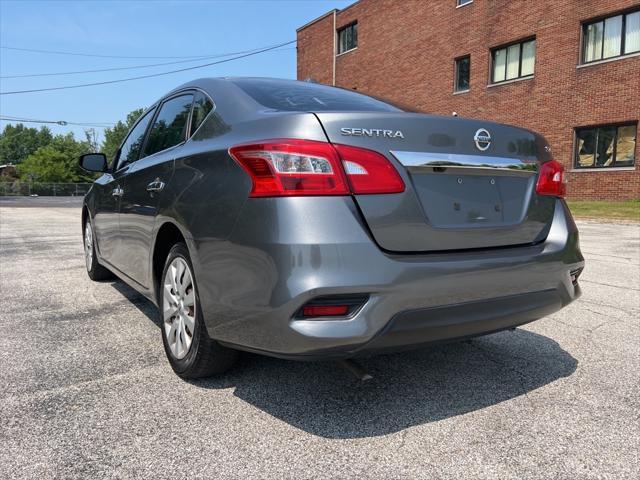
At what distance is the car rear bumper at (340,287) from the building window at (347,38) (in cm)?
2917

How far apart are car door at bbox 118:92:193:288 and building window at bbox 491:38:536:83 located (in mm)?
19782

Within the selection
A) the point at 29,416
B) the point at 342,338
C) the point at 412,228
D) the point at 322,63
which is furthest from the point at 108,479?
the point at 322,63

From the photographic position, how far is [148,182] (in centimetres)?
Answer: 322

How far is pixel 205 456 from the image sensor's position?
198 centimetres

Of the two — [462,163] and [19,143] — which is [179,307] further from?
[19,143]

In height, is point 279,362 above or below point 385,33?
below

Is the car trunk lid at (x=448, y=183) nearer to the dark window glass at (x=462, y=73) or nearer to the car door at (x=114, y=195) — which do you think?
the car door at (x=114, y=195)

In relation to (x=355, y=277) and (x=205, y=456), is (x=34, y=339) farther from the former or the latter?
(x=355, y=277)

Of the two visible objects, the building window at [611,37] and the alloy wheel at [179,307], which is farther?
the building window at [611,37]

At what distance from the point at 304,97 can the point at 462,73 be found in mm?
22530

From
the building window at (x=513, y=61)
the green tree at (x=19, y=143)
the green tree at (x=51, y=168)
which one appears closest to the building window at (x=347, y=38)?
the building window at (x=513, y=61)

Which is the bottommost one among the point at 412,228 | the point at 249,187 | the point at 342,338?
the point at 342,338

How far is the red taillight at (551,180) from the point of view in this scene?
260 centimetres

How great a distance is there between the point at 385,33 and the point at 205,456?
27.5m
